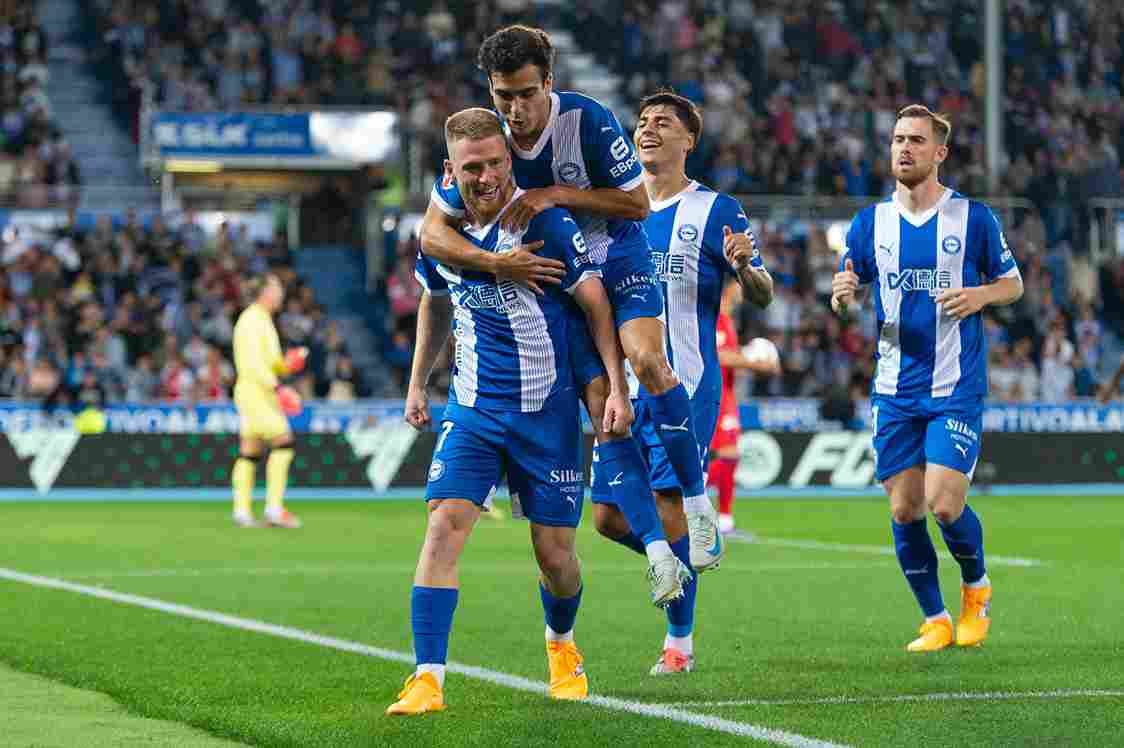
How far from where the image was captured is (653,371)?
26.0 feet

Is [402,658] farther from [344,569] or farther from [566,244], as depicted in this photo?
[344,569]

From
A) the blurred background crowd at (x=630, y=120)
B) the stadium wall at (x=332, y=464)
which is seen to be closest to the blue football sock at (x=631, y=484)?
the stadium wall at (x=332, y=464)

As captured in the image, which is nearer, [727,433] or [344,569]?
[344,569]

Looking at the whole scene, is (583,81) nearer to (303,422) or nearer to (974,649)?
(303,422)

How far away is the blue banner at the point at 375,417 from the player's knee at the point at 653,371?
16163mm

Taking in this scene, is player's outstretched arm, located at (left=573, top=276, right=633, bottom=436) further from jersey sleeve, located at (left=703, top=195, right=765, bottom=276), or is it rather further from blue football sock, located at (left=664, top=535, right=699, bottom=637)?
jersey sleeve, located at (left=703, top=195, right=765, bottom=276)

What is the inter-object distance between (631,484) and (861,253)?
237 cm

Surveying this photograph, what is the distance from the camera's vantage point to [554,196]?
7.42m

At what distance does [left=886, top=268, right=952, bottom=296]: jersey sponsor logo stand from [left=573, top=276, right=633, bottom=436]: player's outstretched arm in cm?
245

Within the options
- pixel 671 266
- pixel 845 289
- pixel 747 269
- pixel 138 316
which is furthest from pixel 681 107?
pixel 138 316

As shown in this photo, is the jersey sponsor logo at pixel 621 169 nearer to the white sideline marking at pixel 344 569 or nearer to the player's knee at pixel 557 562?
the player's knee at pixel 557 562

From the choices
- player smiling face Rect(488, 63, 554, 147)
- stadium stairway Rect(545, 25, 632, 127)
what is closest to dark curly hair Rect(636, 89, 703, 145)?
player smiling face Rect(488, 63, 554, 147)

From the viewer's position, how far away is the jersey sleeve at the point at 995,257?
31.2 ft

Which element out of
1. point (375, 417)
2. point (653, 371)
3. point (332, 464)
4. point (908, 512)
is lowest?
point (332, 464)
